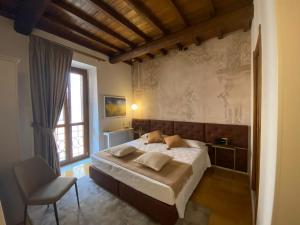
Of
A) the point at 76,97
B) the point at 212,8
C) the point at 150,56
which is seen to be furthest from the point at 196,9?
the point at 76,97

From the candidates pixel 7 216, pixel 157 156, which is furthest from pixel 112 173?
pixel 7 216

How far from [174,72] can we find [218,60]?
111 centimetres

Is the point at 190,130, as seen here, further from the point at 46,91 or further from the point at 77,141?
the point at 46,91

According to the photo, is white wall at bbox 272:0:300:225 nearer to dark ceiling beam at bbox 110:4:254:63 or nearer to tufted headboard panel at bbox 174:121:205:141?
dark ceiling beam at bbox 110:4:254:63

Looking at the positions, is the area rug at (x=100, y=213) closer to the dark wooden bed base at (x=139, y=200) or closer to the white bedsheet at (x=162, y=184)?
the dark wooden bed base at (x=139, y=200)

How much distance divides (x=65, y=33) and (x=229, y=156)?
435 centimetres

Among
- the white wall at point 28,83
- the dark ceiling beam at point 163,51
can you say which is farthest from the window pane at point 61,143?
the dark ceiling beam at point 163,51

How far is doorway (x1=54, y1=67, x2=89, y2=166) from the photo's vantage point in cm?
347

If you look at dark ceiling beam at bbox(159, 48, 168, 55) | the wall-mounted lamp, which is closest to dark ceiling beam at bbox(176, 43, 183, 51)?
dark ceiling beam at bbox(159, 48, 168, 55)

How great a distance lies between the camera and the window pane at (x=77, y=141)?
372cm

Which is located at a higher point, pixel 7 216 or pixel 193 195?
pixel 7 216

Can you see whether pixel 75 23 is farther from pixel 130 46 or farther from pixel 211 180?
pixel 211 180

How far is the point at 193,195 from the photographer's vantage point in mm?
2297

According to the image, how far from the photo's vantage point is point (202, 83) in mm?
3383
